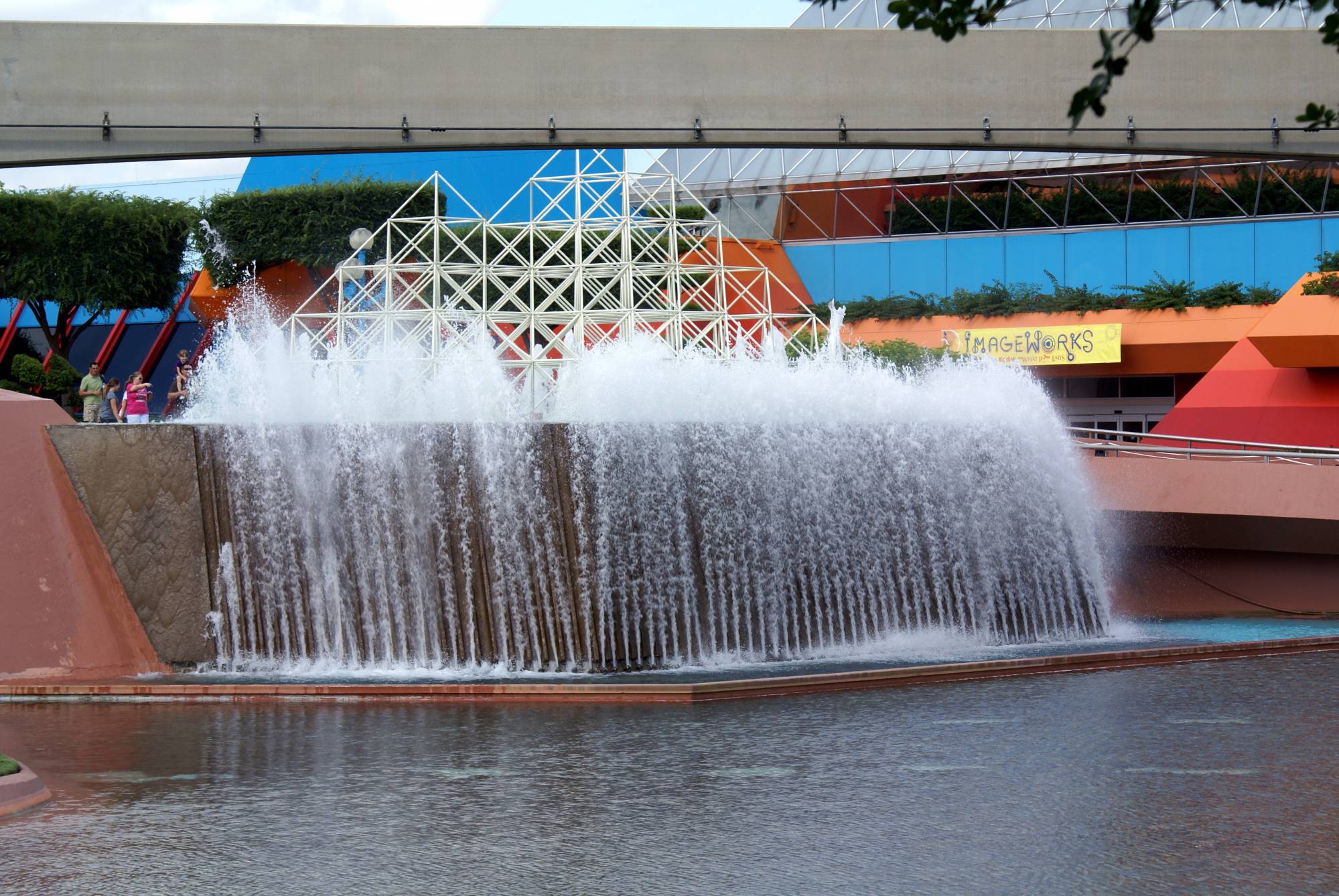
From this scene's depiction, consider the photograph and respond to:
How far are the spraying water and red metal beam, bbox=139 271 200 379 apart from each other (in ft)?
100

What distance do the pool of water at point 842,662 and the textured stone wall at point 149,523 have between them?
1.65 ft

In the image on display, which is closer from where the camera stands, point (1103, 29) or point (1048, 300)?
point (1103, 29)

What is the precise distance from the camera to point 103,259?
132 ft

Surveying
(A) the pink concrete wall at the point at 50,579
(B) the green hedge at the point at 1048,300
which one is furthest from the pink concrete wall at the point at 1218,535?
(B) the green hedge at the point at 1048,300

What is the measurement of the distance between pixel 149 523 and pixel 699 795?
23.0 feet

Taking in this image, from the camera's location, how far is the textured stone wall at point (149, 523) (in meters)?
12.2

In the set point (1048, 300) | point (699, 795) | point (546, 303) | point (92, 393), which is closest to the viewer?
point (699, 795)

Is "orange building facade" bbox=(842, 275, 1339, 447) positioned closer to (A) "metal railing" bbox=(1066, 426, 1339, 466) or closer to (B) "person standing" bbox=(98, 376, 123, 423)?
(A) "metal railing" bbox=(1066, 426, 1339, 466)

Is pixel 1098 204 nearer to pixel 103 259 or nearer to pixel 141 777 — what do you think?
pixel 103 259

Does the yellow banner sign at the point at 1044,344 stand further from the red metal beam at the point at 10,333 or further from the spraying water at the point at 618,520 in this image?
the red metal beam at the point at 10,333

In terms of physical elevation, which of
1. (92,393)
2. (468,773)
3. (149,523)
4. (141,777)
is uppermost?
(92,393)

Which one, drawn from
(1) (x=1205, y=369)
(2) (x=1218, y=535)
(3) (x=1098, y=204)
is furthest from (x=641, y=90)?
(3) (x=1098, y=204)

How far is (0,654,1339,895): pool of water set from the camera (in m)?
5.78

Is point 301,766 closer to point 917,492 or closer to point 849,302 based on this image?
point 917,492
